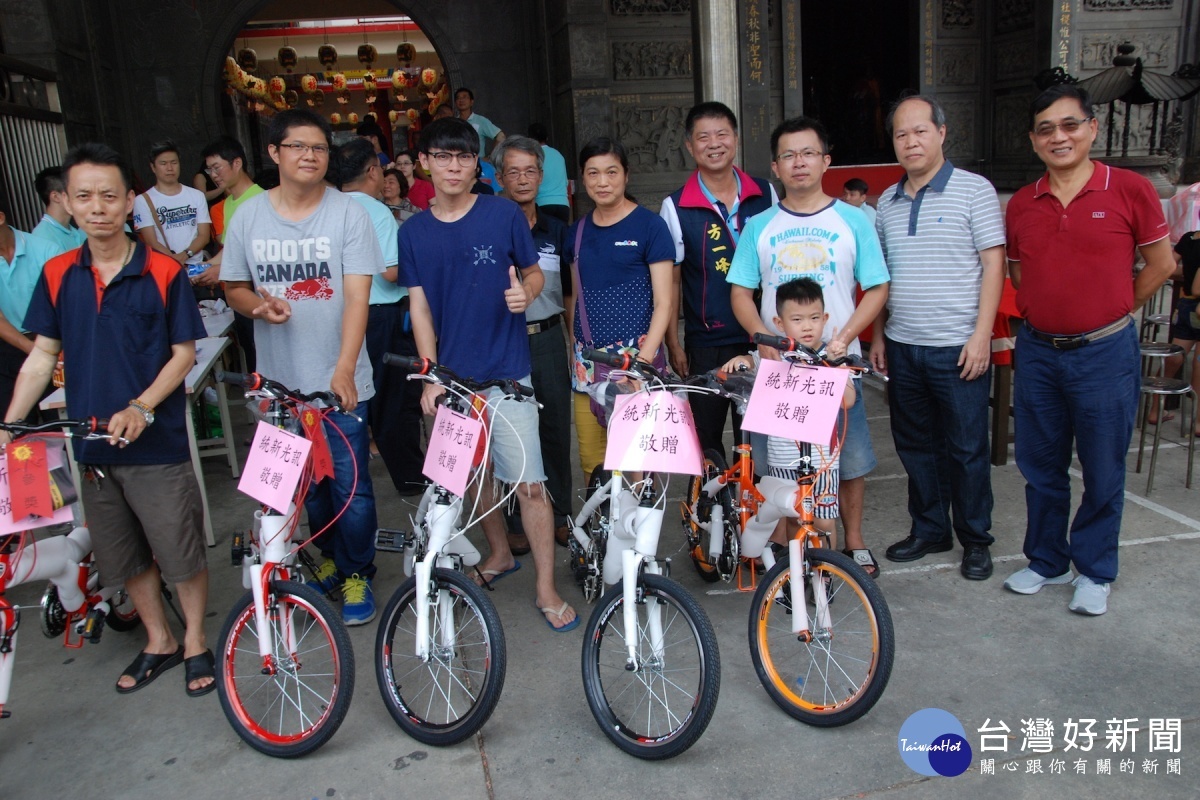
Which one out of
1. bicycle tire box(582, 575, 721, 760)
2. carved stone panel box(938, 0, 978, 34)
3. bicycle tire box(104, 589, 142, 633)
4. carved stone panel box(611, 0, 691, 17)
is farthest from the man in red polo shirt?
carved stone panel box(938, 0, 978, 34)

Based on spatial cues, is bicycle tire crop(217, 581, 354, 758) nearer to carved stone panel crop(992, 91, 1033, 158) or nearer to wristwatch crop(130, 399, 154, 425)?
wristwatch crop(130, 399, 154, 425)

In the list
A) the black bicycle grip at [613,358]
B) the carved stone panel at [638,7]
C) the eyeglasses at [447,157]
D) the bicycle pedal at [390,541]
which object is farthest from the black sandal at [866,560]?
the carved stone panel at [638,7]

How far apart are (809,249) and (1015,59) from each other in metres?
10.1

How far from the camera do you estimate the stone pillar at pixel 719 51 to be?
630 centimetres

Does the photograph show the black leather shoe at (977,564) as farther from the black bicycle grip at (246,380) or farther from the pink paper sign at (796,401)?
the black bicycle grip at (246,380)

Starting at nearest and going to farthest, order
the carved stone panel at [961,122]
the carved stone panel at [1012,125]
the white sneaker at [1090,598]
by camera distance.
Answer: the white sneaker at [1090,598] < the carved stone panel at [1012,125] < the carved stone panel at [961,122]

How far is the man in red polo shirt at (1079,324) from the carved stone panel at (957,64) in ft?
32.1

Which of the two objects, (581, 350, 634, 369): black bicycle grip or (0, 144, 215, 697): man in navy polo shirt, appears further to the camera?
(0, 144, 215, 697): man in navy polo shirt

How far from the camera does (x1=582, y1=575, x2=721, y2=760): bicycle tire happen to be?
8.30 feet

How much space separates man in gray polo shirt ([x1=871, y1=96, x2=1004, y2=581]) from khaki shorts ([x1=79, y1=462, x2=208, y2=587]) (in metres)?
2.74

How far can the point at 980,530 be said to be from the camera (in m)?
3.71

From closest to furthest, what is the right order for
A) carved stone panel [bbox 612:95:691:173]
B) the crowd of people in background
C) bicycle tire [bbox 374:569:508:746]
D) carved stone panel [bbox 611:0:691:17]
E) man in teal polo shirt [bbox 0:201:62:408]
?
bicycle tire [bbox 374:569:508:746], the crowd of people in background, man in teal polo shirt [bbox 0:201:62:408], carved stone panel [bbox 611:0:691:17], carved stone panel [bbox 612:95:691:173]

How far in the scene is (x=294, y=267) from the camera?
3.30 meters

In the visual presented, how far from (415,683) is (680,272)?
77.8 inches
